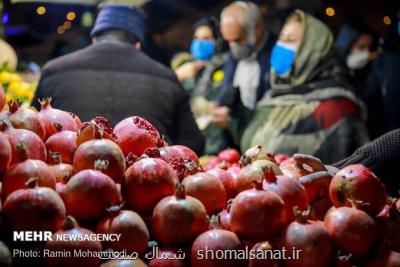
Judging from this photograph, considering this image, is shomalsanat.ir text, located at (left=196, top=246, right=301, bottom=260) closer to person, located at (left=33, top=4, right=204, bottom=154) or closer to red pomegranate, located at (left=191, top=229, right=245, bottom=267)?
red pomegranate, located at (left=191, top=229, right=245, bottom=267)

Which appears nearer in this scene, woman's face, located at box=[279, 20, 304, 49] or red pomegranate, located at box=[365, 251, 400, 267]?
red pomegranate, located at box=[365, 251, 400, 267]

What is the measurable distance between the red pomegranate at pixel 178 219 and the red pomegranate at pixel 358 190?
386mm

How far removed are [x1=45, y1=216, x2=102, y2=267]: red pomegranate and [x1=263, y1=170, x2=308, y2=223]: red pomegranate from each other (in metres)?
0.46

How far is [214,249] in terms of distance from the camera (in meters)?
1.36

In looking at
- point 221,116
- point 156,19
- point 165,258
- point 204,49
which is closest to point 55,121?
point 165,258

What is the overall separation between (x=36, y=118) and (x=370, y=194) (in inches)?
35.6

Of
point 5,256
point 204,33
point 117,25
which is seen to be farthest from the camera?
point 204,33

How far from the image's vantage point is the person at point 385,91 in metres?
4.88

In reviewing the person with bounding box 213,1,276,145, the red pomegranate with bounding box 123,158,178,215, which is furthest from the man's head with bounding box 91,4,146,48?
the red pomegranate with bounding box 123,158,178,215

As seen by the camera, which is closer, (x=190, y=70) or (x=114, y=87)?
(x=114, y=87)

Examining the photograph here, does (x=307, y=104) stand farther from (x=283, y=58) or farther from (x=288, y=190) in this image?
(x=288, y=190)

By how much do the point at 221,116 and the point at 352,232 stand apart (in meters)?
2.98

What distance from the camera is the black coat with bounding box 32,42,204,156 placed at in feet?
10.9

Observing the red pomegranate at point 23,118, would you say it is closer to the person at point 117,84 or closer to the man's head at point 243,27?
the person at point 117,84
